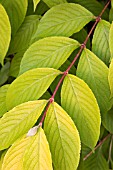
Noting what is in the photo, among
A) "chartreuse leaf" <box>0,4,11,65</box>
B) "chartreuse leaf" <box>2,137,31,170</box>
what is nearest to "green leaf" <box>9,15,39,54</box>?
"chartreuse leaf" <box>0,4,11,65</box>

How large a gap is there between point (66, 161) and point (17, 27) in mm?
382

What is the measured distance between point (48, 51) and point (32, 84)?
94 mm

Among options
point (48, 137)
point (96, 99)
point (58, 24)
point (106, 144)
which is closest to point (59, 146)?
point (48, 137)

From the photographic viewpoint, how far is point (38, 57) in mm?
855

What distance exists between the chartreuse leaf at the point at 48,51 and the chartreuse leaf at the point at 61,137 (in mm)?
137

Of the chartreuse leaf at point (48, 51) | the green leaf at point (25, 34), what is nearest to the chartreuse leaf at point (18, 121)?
the chartreuse leaf at point (48, 51)

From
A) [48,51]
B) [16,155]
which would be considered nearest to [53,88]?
[48,51]

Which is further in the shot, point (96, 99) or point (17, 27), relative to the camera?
point (17, 27)

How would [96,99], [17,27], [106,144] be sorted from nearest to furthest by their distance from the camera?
[96,99], [17,27], [106,144]

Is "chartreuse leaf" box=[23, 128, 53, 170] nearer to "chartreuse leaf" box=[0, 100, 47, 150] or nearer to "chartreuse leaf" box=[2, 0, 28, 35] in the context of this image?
"chartreuse leaf" box=[0, 100, 47, 150]

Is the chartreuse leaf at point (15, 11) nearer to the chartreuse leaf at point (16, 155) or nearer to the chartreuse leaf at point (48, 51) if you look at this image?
the chartreuse leaf at point (48, 51)

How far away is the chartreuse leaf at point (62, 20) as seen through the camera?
895 mm

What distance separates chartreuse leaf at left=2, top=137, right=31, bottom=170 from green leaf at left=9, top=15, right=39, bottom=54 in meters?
0.33

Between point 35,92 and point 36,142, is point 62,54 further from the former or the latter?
point 36,142
